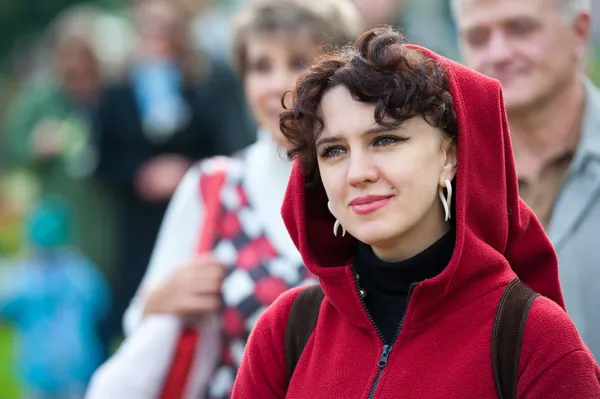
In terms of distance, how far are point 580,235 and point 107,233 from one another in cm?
504

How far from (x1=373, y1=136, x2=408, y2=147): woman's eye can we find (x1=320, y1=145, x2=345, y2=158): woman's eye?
0.35ft

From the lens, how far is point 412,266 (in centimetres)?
304

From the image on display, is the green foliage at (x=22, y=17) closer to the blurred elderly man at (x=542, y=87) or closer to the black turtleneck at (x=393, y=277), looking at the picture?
the blurred elderly man at (x=542, y=87)

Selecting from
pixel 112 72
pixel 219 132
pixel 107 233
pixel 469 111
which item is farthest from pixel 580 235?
pixel 112 72

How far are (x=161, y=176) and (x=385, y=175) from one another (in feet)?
15.4

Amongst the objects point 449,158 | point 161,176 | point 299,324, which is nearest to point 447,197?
point 449,158

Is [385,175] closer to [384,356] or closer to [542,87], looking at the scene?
[384,356]

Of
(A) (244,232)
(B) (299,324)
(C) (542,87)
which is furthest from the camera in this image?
(A) (244,232)

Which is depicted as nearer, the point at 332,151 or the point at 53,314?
the point at 332,151

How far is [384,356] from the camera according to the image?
3.01 metres

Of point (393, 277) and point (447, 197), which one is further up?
point (447, 197)

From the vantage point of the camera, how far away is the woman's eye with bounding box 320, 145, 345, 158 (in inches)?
121

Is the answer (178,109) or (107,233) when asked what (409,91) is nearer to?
(178,109)

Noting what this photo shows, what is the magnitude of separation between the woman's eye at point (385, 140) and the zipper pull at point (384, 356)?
0.50m
